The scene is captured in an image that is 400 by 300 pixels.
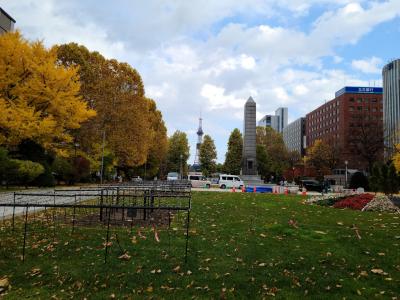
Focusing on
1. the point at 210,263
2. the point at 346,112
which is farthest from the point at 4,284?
the point at 346,112

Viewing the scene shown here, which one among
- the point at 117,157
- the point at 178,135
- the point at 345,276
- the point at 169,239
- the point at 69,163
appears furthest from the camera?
the point at 178,135

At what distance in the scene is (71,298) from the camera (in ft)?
18.9

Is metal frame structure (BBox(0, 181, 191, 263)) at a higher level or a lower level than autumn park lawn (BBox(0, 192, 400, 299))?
higher

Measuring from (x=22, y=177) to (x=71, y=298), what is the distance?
2368cm

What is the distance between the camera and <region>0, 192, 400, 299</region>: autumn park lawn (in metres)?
5.97

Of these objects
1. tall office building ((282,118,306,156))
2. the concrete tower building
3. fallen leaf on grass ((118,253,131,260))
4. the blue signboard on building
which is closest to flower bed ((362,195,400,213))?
fallen leaf on grass ((118,253,131,260))

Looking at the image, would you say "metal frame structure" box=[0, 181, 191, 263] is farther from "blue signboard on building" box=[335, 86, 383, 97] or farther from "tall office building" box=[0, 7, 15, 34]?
"blue signboard on building" box=[335, 86, 383, 97]

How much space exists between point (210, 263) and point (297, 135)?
515ft

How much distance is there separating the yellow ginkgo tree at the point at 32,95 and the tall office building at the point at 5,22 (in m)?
17.3

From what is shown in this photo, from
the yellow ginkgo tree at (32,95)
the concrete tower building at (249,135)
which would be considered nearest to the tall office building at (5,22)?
the yellow ginkgo tree at (32,95)

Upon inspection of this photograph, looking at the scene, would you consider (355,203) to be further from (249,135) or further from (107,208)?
(249,135)

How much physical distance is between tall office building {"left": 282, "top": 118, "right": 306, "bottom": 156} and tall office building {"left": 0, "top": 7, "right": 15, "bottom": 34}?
125 m

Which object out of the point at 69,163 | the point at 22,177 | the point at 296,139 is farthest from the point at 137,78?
the point at 296,139

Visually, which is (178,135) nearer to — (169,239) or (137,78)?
(137,78)
